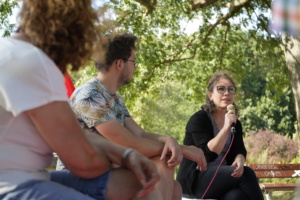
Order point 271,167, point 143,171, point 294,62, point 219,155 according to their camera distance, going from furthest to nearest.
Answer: point 294,62, point 271,167, point 219,155, point 143,171

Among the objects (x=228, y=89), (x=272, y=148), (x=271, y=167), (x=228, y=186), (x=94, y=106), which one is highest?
(x=228, y=89)

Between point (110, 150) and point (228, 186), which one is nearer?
point (110, 150)

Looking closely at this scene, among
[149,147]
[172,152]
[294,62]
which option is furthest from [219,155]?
[294,62]

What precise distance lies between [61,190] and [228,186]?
10.00ft

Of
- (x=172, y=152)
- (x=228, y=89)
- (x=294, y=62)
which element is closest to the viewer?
A: (x=172, y=152)

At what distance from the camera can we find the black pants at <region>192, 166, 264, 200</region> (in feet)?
15.7

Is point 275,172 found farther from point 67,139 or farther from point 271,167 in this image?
point 67,139

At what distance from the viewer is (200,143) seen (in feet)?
16.7

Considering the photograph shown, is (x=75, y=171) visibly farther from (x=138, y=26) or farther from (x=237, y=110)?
(x=138, y=26)

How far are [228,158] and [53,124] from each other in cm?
347

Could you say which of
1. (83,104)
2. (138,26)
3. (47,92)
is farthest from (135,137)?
(138,26)

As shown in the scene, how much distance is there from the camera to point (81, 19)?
2.10 meters

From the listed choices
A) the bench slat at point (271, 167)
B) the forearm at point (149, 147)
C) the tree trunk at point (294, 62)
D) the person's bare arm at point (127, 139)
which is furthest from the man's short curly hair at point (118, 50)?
the tree trunk at point (294, 62)

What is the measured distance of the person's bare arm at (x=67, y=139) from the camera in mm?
1903
